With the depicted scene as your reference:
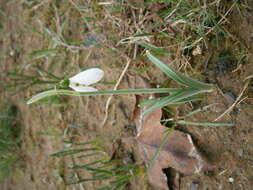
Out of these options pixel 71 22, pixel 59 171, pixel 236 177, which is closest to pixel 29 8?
pixel 71 22

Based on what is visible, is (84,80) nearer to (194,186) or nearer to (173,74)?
(173,74)

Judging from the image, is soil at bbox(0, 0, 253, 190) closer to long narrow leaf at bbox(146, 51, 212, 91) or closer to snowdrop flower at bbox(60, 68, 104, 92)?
long narrow leaf at bbox(146, 51, 212, 91)

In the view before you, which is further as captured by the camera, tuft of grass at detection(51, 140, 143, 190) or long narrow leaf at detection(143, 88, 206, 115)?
tuft of grass at detection(51, 140, 143, 190)

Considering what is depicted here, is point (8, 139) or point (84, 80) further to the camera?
point (8, 139)

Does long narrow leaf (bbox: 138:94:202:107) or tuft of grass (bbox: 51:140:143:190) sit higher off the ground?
long narrow leaf (bbox: 138:94:202:107)

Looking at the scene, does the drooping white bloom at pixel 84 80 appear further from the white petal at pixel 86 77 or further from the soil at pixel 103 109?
the soil at pixel 103 109

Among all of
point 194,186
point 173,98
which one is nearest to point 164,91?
point 173,98

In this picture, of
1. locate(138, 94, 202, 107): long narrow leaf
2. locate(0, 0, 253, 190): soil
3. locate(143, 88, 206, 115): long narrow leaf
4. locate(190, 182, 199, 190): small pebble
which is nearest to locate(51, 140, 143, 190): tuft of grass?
locate(0, 0, 253, 190): soil

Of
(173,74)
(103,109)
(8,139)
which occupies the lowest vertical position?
(8,139)
